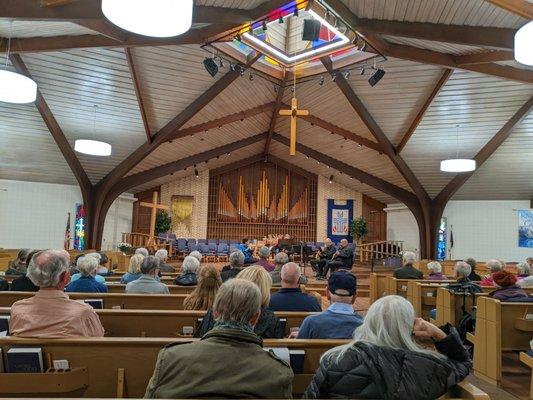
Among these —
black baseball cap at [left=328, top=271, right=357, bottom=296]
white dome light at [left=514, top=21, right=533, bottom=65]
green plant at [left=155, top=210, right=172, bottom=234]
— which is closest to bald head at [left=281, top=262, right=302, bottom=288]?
black baseball cap at [left=328, top=271, right=357, bottom=296]

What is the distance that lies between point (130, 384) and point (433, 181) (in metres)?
10.9

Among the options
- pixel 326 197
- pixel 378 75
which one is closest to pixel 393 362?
pixel 378 75

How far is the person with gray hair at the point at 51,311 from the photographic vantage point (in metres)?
1.98

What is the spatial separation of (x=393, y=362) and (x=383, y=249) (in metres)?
13.8

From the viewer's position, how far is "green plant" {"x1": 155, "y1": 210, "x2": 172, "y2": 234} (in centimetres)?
1420

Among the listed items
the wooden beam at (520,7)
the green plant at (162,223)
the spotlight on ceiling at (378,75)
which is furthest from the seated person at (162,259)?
the green plant at (162,223)

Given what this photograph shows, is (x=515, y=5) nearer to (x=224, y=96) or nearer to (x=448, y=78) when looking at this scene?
(x=448, y=78)

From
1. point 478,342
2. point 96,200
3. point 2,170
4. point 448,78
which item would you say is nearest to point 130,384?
point 478,342

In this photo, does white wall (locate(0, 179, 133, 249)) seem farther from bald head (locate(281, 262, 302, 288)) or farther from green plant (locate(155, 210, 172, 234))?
bald head (locate(281, 262, 302, 288))

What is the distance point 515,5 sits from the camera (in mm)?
4328

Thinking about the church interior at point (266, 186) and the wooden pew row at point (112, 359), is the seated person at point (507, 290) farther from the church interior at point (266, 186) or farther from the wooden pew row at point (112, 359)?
the wooden pew row at point (112, 359)

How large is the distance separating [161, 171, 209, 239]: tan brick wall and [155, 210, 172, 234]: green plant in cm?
91

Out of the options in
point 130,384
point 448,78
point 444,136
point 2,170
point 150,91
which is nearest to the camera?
point 130,384

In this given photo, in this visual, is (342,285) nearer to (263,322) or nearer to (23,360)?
(263,322)
